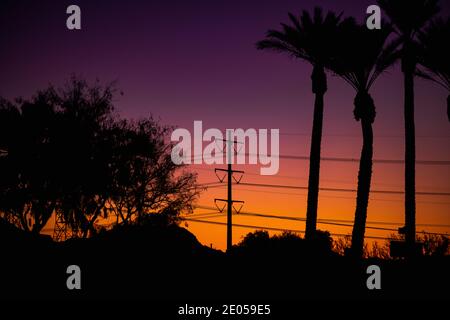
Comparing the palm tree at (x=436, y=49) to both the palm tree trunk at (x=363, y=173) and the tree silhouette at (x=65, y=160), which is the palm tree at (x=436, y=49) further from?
the tree silhouette at (x=65, y=160)

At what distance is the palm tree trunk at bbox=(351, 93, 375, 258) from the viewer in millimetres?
26141

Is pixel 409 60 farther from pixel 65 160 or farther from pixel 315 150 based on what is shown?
pixel 65 160

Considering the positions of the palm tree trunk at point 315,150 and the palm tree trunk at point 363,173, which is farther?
the palm tree trunk at point 363,173

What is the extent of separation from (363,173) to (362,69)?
4.98 meters

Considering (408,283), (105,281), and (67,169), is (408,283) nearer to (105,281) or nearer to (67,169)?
(105,281)

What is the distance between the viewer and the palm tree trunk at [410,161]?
24.4 m

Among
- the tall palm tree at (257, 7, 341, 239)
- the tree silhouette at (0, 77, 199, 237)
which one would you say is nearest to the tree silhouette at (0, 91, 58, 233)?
the tree silhouette at (0, 77, 199, 237)

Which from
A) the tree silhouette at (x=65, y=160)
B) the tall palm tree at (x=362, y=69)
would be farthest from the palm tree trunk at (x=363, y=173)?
the tree silhouette at (x=65, y=160)

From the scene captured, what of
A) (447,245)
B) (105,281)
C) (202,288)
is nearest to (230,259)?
(202,288)

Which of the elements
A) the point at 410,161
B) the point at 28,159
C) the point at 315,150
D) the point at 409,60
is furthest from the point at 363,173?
the point at 28,159

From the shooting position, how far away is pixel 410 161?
24.8 metres

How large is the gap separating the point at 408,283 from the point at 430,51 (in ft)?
34.8

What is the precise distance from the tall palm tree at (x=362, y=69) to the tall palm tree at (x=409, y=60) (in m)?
0.92

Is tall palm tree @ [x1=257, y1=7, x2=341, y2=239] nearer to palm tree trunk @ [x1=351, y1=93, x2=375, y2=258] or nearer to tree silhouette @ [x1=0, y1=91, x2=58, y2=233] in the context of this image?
palm tree trunk @ [x1=351, y1=93, x2=375, y2=258]
